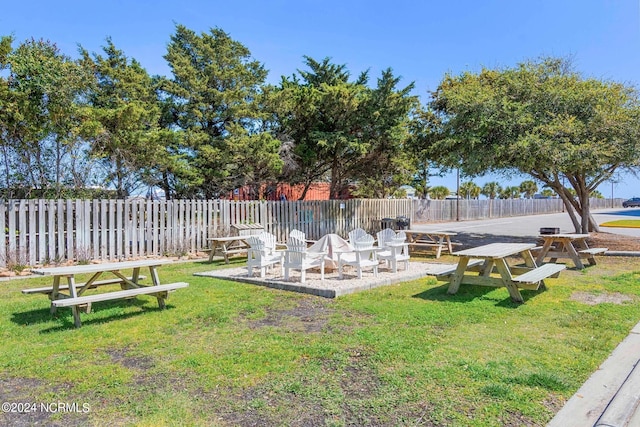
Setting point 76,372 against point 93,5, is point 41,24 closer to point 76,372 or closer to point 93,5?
point 93,5

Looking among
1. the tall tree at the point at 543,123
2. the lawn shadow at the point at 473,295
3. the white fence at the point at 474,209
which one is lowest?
the lawn shadow at the point at 473,295

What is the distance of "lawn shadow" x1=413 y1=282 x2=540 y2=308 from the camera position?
6481 mm

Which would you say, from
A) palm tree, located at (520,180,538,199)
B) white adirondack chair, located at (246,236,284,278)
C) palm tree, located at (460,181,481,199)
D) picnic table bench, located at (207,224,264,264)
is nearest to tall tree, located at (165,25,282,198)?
picnic table bench, located at (207,224,264,264)

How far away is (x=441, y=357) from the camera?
4113 millimetres

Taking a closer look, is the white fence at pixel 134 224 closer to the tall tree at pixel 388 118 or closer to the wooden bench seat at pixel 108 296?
the tall tree at pixel 388 118

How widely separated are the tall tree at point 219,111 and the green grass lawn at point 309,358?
9.03 meters

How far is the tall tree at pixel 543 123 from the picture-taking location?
480 inches

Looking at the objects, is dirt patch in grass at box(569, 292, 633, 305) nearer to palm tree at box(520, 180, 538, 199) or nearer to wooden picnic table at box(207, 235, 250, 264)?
wooden picnic table at box(207, 235, 250, 264)

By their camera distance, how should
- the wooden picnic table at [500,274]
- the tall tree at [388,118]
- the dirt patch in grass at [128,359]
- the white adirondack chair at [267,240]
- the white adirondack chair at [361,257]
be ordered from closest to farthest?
1. the dirt patch in grass at [128,359]
2. the wooden picnic table at [500,274]
3. the white adirondack chair at [361,257]
4. the white adirondack chair at [267,240]
5. the tall tree at [388,118]

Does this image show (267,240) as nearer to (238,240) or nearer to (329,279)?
(329,279)

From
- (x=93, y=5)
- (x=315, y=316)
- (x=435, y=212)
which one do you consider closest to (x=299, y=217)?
(x=93, y=5)

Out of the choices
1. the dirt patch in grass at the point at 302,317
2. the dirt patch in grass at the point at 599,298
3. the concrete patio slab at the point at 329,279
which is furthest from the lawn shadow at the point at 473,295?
the dirt patch in grass at the point at 302,317

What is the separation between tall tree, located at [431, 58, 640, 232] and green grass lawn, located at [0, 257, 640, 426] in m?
6.34

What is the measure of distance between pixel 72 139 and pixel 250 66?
8657mm
